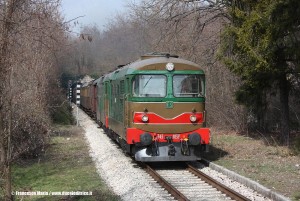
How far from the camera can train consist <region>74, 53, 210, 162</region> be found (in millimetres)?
11984

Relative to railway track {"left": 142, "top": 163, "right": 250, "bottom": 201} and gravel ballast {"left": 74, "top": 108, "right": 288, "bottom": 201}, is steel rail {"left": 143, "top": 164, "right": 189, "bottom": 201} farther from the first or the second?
gravel ballast {"left": 74, "top": 108, "right": 288, "bottom": 201}

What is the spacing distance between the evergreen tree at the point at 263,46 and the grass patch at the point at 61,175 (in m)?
5.52

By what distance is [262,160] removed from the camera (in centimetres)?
1270

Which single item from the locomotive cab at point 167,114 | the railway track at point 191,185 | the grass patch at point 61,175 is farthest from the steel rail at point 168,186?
the grass patch at point 61,175

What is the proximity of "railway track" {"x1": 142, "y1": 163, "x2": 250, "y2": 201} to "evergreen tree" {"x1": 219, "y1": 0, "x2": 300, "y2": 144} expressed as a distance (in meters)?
3.84

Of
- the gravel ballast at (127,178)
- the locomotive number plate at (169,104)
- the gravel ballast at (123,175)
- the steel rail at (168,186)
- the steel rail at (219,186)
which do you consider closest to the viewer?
the steel rail at (219,186)

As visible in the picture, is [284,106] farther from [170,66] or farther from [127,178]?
[127,178]

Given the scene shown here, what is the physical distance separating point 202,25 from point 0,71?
622 inches

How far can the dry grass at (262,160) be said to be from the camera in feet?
31.2

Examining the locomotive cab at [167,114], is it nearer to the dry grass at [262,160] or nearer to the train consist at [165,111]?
the train consist at [165,111]

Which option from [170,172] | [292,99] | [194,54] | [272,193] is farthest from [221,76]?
[272,193]

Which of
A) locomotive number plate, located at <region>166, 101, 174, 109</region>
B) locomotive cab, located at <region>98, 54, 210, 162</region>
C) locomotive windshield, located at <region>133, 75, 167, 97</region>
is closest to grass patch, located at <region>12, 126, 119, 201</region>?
locomotive cab, located at <region>98, 54, 210, 162</region>

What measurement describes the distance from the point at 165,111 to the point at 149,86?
79 cm

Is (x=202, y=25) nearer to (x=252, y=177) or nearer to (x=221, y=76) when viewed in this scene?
(x=221, y=76)
